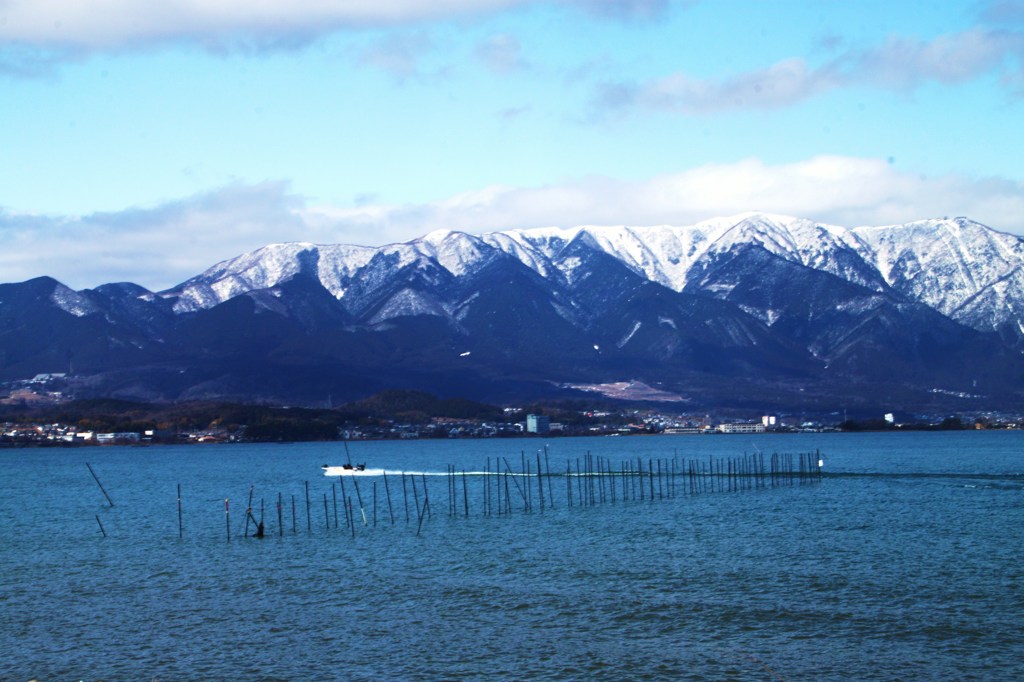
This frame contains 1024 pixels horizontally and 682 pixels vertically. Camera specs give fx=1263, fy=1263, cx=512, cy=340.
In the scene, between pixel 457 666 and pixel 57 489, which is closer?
pixel 457 666

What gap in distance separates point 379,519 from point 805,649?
137 ft

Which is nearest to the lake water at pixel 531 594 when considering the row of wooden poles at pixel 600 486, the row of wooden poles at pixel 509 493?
the row of wooden poles at pixel 509 493

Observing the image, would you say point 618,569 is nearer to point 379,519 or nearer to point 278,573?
point 278,573

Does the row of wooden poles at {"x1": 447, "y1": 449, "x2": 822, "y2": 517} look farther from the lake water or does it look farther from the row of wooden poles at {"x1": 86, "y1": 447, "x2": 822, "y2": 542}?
the lake water

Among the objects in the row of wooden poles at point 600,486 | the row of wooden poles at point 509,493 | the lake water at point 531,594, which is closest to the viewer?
the lake water at point 531,594

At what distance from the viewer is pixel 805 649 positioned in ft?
111

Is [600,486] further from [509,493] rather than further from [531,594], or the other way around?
[531,594]

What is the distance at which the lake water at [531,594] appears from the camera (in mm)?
33219

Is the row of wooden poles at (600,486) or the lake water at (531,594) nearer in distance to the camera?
the lake water at (531,594)

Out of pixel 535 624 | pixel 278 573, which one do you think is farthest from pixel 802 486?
pixel 535 624

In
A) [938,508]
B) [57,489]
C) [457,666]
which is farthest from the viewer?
[57,489]

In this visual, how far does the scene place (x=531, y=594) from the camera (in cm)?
4353

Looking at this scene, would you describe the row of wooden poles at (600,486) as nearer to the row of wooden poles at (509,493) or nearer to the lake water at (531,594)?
the row of wooden poles at (509,493)

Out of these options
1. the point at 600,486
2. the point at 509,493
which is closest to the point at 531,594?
the point at 509,493
